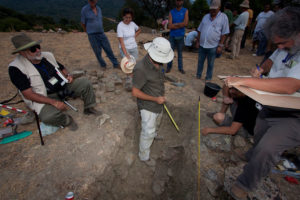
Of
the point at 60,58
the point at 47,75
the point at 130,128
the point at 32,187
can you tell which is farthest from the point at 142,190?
the point at 60,58

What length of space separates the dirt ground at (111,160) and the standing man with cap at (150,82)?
0.52 meters

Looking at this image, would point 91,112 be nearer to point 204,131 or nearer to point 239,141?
point 204,131

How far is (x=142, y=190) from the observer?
246 centimetres

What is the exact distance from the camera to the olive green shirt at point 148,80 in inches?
79.7

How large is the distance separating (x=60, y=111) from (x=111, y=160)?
50.9 inches

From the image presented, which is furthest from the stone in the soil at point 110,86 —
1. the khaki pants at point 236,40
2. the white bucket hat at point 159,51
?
the khaki pants at point 236,40

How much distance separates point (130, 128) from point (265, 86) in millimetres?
2312

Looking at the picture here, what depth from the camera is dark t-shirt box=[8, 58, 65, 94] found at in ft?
7.90

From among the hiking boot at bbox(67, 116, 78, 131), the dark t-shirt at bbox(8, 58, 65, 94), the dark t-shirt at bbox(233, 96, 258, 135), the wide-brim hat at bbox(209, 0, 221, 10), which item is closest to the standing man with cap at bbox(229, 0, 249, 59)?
the wide-brim hat at bbox(209, 0, 221, 10)

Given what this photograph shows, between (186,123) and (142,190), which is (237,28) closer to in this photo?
(186,123)

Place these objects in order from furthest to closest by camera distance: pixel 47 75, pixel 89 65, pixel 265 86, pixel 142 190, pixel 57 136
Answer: pixel 89 65, pixel 47 75, pixel 57 136, pixel 142 190, pixel 265 86

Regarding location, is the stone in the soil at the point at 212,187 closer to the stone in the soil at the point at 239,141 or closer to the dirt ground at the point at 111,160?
the dirt ground at the point at 111,160

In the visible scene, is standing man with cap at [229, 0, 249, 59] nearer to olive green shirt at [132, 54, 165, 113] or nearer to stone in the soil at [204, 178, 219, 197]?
olive green shirt at [132, 54, 165, 113]

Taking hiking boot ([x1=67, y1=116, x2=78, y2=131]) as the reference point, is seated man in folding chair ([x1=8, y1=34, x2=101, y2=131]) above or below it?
above
